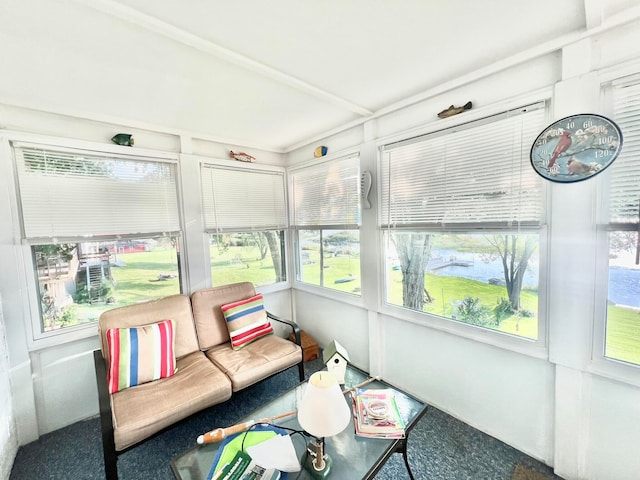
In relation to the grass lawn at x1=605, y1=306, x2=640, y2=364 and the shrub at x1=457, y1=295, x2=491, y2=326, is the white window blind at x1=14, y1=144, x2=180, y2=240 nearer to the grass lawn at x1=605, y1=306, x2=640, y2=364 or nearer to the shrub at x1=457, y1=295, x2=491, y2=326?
→ the shrub at x1=457, y1=295, x2=491, y2=326

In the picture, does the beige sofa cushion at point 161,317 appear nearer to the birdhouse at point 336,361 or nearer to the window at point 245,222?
the window at point 245,222

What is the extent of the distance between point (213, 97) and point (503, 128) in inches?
77.4

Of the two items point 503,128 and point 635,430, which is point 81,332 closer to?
point 503,128

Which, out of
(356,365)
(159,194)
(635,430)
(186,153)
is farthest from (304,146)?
(635,430)

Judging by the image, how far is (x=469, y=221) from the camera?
A: 5.96 ft

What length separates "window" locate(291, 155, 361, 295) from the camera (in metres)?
2.66

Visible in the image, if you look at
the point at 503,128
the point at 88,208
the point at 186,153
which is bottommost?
the point at 88,208

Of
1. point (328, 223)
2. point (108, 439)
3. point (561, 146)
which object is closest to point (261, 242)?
point (328, 223)

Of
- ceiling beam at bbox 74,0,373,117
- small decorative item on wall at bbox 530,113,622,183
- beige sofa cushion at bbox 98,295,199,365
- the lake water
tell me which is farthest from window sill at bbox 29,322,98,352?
small decorative item on wall at bbox 530,113,622,183

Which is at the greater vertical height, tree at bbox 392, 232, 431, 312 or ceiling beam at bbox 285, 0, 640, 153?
ceiling beam at bbox 285, 0, 640, 153

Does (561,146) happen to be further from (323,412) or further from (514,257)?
(323,412)

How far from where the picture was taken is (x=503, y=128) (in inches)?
64.8

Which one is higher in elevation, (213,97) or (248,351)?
(213,97)

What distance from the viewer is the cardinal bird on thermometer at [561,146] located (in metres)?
1.39
